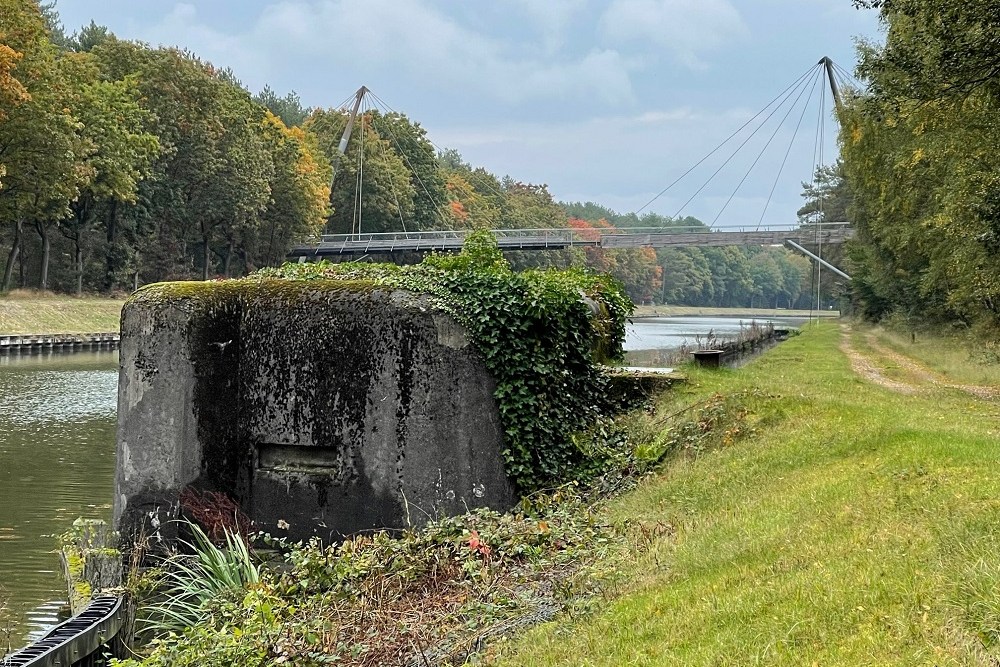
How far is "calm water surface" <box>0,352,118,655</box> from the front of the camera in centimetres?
1024

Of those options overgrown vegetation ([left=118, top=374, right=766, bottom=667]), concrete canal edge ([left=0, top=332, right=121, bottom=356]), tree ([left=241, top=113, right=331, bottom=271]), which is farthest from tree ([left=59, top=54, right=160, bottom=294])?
overgrown vegetation ([left=118, top=374, right=766, bottom=667])

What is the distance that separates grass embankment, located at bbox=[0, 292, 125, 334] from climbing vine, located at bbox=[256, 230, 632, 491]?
40978 millimetres

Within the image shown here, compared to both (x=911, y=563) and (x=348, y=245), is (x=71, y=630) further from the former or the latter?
(x=348, y=245)

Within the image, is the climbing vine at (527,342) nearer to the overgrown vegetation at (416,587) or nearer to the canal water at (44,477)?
the overgrown vegetation at (416,587)

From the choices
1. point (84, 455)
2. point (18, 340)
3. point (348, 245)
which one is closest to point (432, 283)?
point (84, 455)

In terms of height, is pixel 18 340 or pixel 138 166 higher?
pixel 138 166

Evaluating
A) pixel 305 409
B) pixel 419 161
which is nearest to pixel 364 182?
pixel 419 161

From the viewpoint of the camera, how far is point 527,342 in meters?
11.1

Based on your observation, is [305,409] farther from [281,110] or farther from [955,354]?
[281,110]

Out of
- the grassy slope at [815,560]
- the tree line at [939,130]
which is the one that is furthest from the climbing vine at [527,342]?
the tree line at [939,130]

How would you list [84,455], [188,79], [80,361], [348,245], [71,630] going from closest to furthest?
1. [71,630]
2. [84,455]
3. [80,361]
4. [188,79]
5. [348,245]

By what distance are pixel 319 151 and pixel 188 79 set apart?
22.0 m

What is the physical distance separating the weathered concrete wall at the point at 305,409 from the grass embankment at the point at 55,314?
134 ft

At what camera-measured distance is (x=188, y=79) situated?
65375 mm
